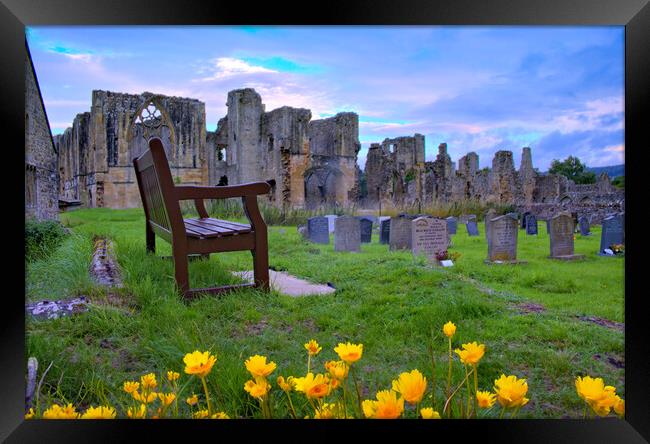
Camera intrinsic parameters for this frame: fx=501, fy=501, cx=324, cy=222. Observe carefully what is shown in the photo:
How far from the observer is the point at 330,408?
1.95 metres

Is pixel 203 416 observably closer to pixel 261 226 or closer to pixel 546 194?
pixel 261 226

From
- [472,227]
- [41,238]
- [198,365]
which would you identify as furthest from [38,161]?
[472,227]

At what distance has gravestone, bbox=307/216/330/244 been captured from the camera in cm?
753

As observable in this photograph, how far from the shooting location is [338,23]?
85.2 inches

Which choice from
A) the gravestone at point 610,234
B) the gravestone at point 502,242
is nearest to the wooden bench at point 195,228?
the gravestone at point 502,242

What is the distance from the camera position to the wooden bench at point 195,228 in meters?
3.22

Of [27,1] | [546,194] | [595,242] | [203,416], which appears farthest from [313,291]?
[546,194]

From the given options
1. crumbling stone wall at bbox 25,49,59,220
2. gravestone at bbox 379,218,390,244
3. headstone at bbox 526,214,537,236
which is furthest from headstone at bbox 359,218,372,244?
crumbling stone wall at bbox 25,49,59,220

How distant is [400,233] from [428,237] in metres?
1.08

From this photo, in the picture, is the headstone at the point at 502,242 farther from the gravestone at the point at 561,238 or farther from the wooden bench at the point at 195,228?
the wooden bench at the point at 195,228

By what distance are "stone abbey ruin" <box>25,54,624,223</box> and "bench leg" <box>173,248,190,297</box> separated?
0.97 metres

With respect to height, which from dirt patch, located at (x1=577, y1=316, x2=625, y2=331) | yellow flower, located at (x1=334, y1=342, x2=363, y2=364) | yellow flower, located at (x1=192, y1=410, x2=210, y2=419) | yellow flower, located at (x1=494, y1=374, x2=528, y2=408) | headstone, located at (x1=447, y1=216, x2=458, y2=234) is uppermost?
headstone, located at (x1=447, y1=216, x2=458, y2=234)

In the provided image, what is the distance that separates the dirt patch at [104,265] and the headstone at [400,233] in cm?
445

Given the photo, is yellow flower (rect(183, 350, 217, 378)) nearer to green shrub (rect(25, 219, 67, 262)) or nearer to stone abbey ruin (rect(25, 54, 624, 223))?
stone abbey ruin (rect(25, 54, 624, 223))
